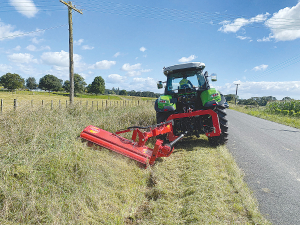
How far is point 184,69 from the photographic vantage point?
5055 mm

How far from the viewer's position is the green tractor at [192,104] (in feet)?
13.7

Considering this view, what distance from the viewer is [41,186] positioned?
2.02 m

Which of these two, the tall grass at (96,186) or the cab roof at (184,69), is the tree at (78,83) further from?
the tall grass at (96,186)

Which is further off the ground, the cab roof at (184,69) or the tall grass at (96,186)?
the cab roof at (184,69)

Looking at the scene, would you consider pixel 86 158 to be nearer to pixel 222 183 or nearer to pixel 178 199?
pixel 178 199

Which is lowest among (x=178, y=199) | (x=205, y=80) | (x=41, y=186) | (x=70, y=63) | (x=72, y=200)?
(x=178, y=199)

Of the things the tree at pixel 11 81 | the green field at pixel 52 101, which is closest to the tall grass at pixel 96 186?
the green field at pixel 52 101

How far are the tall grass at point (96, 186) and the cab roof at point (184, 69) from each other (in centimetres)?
268

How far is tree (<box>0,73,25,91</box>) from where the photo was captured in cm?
5575

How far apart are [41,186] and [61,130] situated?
46.7 inches

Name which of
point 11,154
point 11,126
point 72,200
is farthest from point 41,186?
point 11,126

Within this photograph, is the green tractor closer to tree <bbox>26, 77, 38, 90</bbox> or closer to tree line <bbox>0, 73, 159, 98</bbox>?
tree line <bbox>0, 73, 159, 98</bbox>

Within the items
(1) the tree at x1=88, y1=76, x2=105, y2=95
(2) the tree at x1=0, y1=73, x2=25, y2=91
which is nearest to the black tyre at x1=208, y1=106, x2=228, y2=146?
(1) the tree at x1=88, y1=76, x2=105, y2=95

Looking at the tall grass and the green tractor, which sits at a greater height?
the green tractor
